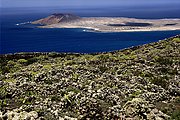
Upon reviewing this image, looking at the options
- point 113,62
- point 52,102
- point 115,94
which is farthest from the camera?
point 113,62

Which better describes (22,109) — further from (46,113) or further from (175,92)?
(175,92)

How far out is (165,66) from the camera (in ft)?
97.6

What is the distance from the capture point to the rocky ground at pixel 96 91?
16.9 m

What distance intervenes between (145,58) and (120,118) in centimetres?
1884

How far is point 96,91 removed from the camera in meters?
20.8

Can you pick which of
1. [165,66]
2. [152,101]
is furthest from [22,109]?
[165,66]

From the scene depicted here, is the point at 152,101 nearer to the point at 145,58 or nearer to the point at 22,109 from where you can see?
the point at 22,109

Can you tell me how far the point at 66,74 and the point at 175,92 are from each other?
27.2 feet

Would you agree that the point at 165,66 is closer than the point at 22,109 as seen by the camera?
No

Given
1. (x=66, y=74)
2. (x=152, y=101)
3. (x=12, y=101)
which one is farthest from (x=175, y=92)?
(x=12, y=101)

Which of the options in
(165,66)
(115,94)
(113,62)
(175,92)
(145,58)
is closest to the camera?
(115,94)

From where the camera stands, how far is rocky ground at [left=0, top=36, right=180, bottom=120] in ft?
55.6

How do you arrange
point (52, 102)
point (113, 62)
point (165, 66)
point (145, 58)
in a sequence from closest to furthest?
point (52, 102) < point (165, 66) < point (113, 62) < point (145, 58)

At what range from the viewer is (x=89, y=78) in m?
24.7
